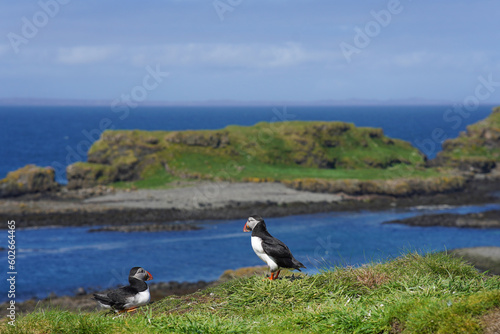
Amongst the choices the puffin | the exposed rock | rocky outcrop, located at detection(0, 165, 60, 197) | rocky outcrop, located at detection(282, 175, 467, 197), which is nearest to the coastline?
rocky outcrop, located at detection(282, 175, 467, 197)

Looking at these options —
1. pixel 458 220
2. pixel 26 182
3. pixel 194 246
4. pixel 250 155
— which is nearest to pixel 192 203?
pixel 194 246

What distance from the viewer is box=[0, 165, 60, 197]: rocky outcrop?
6196cm

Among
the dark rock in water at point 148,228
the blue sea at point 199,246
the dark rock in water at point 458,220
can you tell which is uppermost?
the dark rock in water at point 148,228

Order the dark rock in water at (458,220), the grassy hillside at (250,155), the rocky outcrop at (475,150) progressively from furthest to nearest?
the rocky outcrop at (475,150)
the grassy hillside at (250,155)
the dark rock in water at (458,220)

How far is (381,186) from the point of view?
2628 inches

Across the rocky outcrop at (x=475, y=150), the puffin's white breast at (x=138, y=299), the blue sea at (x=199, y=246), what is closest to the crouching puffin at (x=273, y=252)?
the puffin's white breast at (x=138, y=299)

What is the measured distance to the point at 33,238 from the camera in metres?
47.4

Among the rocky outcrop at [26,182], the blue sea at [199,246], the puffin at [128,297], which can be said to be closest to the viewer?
the puffin at [128,297]

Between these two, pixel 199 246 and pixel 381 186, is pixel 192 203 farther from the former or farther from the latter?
pixel 381 186

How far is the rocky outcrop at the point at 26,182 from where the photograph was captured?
61956 mm

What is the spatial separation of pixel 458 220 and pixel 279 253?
1837 inches

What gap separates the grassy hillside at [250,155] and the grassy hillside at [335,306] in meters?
56.5

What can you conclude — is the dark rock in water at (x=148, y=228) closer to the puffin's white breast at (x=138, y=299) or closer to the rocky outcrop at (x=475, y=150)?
the puffin's white breast at (x=138, y=299)

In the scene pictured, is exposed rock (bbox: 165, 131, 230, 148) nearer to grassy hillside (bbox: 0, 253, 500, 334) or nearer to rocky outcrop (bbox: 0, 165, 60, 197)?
rocky outcrop (bbox: 0, 165, 60, 197)
